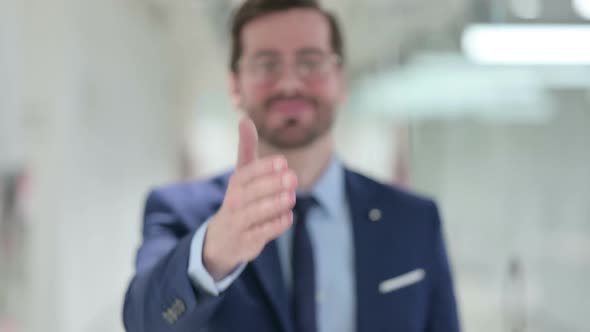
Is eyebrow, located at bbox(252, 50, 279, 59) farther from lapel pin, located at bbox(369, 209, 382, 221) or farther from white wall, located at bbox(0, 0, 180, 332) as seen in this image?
white wall, located at bbox(0, 0, 180, 332)

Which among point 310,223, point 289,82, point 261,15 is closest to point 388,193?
point 310,223

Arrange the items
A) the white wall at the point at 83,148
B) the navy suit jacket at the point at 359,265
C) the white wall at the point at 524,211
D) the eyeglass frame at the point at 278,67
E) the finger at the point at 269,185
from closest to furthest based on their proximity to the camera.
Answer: the finger at the point at 269,185 → the navy suit jacket at the point at 359,265 → the eyeglass frame at the point at 278,67 → the white wall at the point at 83,148 → the white wall at the point at 524,211

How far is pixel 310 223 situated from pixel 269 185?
34 centimetres

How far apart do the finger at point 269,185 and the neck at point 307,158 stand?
315mm

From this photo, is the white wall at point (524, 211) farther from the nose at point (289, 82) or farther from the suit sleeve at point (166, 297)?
the suit sleeve at point (166, 297)

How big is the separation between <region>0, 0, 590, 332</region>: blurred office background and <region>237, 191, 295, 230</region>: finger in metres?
0.86

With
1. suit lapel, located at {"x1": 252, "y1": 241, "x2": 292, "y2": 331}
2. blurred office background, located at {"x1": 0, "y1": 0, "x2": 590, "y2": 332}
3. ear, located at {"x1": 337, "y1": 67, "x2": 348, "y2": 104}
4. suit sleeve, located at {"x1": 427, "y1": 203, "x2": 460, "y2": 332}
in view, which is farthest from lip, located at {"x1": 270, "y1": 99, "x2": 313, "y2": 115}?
blurred office background, located at {"x1": 0, "y1": 0, "x2": 590, "y2": 332}

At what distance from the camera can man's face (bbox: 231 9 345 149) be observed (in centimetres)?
89

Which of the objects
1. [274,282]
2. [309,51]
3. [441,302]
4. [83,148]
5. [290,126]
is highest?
[309,51]

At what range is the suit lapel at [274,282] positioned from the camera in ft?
2.69

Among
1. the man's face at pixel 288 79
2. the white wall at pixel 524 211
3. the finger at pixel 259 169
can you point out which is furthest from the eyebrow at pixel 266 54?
the white wall at pixel 524 211

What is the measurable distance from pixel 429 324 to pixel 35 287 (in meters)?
0.97

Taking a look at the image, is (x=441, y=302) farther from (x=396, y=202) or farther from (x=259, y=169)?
(x=259, y=169)

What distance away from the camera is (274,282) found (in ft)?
2.75
